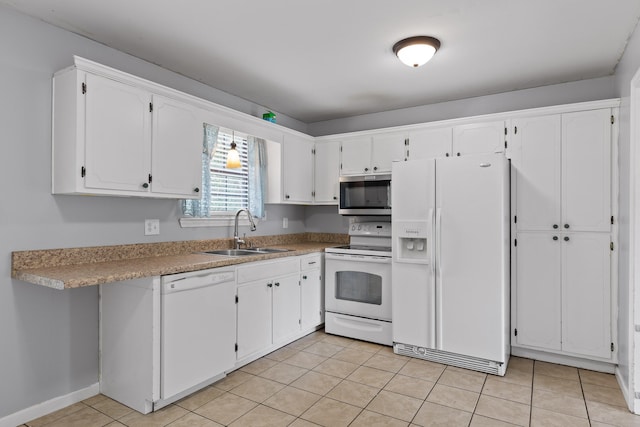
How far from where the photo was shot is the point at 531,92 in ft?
11.6

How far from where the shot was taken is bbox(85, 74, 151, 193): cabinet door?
2.25 metres

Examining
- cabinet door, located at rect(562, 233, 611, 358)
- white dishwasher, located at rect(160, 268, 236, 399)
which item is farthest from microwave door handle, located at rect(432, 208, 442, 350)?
white dishwasher, located at rect(160, 268, 236, 399)

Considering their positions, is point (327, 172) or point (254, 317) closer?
point (254, 317)

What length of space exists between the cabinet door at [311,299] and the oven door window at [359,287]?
0.20 meters

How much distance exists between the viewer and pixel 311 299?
3.72 m

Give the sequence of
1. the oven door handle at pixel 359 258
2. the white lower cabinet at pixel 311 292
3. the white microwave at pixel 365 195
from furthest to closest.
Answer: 1. the white microwave at pixel 365 195
2. the white lower cabinet at pixel 311 292
3. the oven door handle at pixel 359 258

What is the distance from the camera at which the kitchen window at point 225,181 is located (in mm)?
3311

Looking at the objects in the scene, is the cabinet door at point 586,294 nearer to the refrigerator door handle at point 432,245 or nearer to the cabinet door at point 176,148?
the refrigerator door handle at point 432,245

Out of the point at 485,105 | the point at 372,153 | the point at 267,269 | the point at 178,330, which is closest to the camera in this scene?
the point at 178,330

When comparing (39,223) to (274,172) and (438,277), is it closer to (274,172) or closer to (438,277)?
(274,172)

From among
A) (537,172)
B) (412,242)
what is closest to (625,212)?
(537,172)

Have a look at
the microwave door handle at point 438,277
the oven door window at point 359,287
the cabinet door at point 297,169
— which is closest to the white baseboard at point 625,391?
the microwave door handle at point 438,277

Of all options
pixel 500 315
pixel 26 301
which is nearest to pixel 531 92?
pixel 500 315

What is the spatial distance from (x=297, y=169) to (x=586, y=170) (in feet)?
8.79
